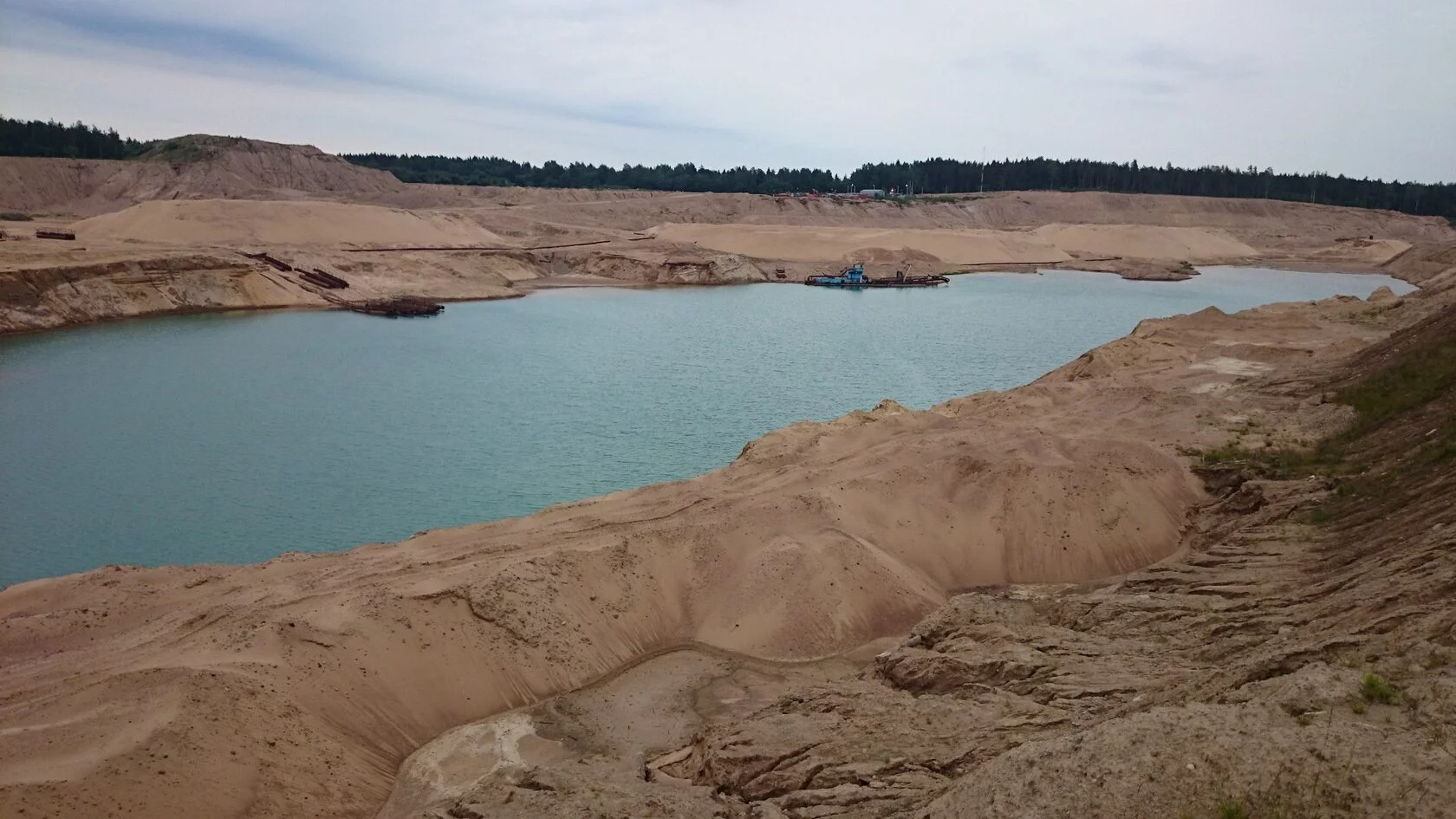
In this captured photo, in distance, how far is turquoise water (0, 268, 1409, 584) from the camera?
23391 millimetres

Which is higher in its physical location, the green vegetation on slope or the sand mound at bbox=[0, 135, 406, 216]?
the sand mound at bbox=[0, 135, 406, 216]

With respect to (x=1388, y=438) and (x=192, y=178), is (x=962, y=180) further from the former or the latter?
(x=1388, y=438)

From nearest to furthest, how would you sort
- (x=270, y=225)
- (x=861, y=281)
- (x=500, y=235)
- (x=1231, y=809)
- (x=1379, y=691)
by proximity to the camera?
(x=1231, y=809) → (x=1379, y=691) → (x=270, y=225) → (x=861, y=281) → (x=500, y=235)

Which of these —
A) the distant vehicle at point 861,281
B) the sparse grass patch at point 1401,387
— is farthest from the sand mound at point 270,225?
the sparse grass patch at point 1401,387

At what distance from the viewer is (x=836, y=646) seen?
1647 cm

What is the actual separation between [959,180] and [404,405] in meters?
141

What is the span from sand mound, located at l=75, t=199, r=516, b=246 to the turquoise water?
17.7 meters

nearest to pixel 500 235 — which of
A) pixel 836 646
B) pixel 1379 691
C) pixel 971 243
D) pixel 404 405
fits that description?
pixel 971 243

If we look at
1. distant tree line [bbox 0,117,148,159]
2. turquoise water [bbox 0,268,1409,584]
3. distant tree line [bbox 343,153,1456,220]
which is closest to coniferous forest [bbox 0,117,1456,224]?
distant tree line [bbox 343,153,1456,220]

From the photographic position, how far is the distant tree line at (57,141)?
102m

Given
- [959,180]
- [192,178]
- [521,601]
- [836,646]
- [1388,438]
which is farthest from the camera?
[959,180]

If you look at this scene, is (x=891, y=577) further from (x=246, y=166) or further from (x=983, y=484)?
(x=246, y=166)

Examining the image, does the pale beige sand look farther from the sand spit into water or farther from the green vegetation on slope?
the sand spit into water

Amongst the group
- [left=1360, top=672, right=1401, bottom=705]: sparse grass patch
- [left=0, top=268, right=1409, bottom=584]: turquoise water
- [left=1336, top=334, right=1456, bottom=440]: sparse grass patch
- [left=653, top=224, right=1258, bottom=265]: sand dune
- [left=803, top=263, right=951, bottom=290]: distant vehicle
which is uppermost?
[left=653, top=224, right=1258, bottom=265]: sand dune
